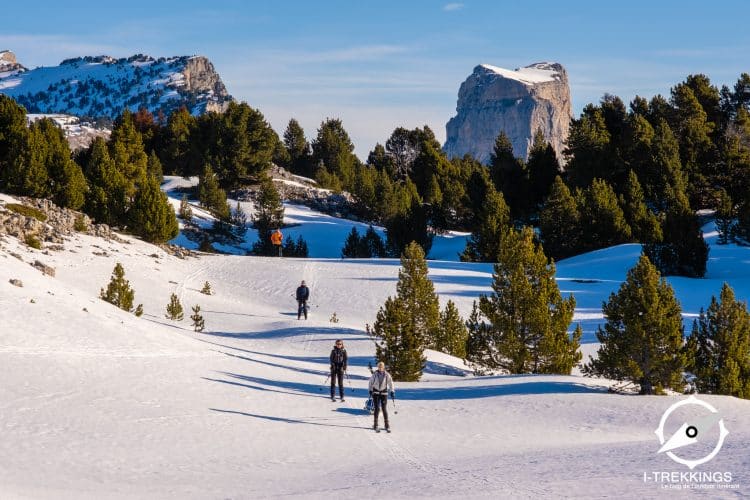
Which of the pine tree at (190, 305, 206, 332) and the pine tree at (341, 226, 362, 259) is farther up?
the pine tree at (341, 226, 362, 259)

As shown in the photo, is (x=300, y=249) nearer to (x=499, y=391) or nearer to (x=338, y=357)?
(x=499, y=391)

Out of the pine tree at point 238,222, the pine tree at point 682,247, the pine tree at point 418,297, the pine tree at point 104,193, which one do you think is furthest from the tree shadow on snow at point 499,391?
the pine tree at point 238,222

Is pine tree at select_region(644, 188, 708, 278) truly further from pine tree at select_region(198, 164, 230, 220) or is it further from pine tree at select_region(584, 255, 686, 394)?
pine tree at select_region(198, 164, 230, 220)

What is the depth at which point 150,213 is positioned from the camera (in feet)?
154

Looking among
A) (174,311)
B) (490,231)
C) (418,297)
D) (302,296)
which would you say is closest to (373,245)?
(490,231)

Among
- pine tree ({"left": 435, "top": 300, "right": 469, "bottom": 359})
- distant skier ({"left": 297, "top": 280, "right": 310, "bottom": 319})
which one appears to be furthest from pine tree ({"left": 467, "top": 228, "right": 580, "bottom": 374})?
distant skier ({"left": 297, "top": 280, "right": 310, "bottom": 319})

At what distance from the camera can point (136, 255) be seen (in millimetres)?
43625

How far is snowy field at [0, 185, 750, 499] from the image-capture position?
11297 mm

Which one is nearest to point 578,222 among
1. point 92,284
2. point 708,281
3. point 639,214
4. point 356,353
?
point 639,214

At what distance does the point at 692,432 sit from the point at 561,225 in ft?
137

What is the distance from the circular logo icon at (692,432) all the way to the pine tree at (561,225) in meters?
37.0

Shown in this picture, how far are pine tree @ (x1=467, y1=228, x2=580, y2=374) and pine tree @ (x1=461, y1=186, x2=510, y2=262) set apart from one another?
28665 mm

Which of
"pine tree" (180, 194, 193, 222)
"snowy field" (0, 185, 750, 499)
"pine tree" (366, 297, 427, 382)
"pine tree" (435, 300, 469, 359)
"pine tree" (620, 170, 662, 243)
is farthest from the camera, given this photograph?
"pine tree" (180, 194, 193, 222)

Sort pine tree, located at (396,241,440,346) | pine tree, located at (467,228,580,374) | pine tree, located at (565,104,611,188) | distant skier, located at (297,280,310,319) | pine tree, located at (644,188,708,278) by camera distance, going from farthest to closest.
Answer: pine tree, located at (565,104,611,188), pine tree, located at (644,188,708,278), distant skier, located at (297,280,310,319), pine tree, located at (396,241,440,346), pine tree, located at (467,228,580,374)
